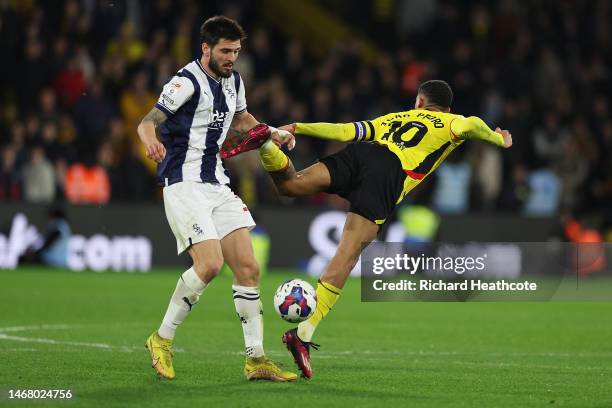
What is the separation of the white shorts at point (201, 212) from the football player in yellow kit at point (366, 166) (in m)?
0.59

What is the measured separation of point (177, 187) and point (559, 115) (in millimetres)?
14921

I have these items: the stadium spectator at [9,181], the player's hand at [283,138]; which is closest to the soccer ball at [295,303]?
the player's hand at [283,138]

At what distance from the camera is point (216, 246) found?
815 cm

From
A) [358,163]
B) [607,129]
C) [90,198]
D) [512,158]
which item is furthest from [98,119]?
[358,163]

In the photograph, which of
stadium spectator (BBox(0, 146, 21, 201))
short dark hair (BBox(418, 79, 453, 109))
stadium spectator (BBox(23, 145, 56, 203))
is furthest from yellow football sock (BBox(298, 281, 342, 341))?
stadium spectator (BBox(0, 146, 21, 201))

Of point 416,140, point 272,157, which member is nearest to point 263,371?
point 272,157

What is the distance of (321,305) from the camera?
8891 millimetres

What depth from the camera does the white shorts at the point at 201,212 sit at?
816 centimetres

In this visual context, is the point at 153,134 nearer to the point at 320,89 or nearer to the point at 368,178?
the point at 368,178

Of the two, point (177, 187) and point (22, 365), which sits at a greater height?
point (177, 187)

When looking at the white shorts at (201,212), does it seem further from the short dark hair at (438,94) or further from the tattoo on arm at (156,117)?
the short dark hair at (438,94)

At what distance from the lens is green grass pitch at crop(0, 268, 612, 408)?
25.4 ft

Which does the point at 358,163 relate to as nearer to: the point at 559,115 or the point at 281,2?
the point at 559,115

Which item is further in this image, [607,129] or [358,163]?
[607,129]
